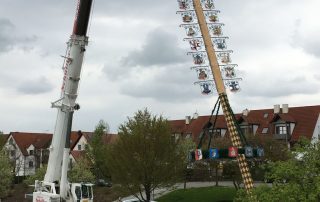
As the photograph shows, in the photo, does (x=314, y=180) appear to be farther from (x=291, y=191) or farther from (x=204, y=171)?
(x=204, y=171)

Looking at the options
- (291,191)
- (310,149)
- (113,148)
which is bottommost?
(291,191)

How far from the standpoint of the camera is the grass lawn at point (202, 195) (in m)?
57.1

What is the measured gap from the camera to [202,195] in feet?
194

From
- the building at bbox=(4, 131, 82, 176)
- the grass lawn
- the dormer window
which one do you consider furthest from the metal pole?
the building at bbox=(4, 131, 82, 176)

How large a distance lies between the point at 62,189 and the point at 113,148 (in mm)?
19755

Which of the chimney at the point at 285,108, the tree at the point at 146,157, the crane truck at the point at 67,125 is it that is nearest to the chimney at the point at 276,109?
the chimney at the point at 285,108

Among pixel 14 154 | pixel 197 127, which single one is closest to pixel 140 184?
pixel 197 127

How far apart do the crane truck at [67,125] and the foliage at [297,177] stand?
1081cm

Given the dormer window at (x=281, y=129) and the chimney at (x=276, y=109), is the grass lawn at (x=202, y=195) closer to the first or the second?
the dormer window at (x=281, y=129)

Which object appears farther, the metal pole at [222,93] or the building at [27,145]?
the building at [27,145]

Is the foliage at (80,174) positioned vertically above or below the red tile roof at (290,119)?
below

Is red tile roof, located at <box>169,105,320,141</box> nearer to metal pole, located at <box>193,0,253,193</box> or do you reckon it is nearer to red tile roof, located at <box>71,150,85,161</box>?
red tile roof, located at <box>71,150,85,161</box>

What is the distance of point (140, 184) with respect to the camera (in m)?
46.3

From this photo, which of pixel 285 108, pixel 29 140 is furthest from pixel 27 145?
pixel 285 108
